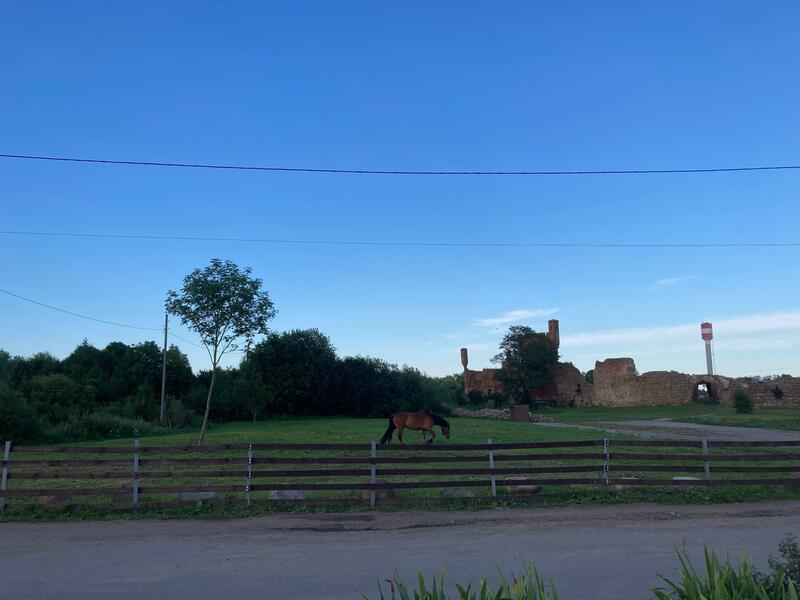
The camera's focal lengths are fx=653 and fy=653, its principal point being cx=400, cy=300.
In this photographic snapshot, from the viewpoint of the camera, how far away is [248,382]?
50031 mm

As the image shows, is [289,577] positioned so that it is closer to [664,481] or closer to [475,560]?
[475,560]

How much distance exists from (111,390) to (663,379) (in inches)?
1877

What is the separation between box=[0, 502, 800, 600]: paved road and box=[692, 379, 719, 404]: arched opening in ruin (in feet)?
159

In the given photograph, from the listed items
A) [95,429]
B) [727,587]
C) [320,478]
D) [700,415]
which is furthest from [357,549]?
[700,415]

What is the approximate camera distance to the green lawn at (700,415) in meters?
34.0

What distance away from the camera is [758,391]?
176 feet

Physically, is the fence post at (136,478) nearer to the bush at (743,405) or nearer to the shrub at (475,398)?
the bush at (743,405)

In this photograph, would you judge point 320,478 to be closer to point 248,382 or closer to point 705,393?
point 248,382

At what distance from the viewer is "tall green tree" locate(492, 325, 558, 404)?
212ft

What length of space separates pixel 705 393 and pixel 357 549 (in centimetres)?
5615

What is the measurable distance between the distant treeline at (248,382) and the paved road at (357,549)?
34.3 metres

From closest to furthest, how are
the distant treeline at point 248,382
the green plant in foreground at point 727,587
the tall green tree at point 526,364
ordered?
the green plant in foreground at point 727,587
the distant treeline at point 248,382
the tall green tree at point 526,364

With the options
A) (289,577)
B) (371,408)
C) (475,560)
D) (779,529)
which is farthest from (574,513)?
(371,408)

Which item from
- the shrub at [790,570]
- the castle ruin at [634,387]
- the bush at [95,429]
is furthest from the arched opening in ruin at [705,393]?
the shrub at [790,570]
